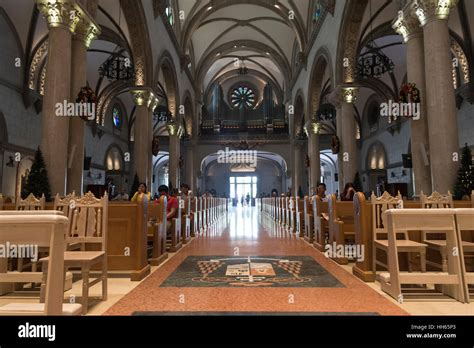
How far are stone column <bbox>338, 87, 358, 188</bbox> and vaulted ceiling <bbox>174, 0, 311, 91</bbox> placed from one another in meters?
6.98

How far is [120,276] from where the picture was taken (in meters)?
4.37

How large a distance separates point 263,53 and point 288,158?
7.96 m

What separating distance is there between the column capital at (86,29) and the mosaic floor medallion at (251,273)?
19.1 ft

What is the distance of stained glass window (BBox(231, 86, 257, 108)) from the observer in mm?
29344

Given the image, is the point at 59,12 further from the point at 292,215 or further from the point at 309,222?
the point at 292,215

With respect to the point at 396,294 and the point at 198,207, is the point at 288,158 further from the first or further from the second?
the point at 396,294

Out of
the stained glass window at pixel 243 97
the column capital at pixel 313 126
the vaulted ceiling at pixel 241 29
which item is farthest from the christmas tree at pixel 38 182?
the stained glass window at pixel 243 97

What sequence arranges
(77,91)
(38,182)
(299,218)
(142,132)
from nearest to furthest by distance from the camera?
(38,182) → (77,91) → (299,218) → (142,132)

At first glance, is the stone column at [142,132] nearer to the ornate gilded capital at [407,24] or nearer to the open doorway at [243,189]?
the ornate gilded capital at [407,24]

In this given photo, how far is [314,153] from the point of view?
16312 mm

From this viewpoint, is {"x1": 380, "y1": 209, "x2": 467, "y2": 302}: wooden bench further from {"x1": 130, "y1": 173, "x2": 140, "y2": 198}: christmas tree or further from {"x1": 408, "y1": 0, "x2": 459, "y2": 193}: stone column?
{"x1": 130, "y1": 173, "x2": 140, "y2": 198}: christmas tree

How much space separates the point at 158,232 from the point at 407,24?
683 centimetres

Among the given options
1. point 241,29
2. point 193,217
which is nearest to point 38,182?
point 193,217
